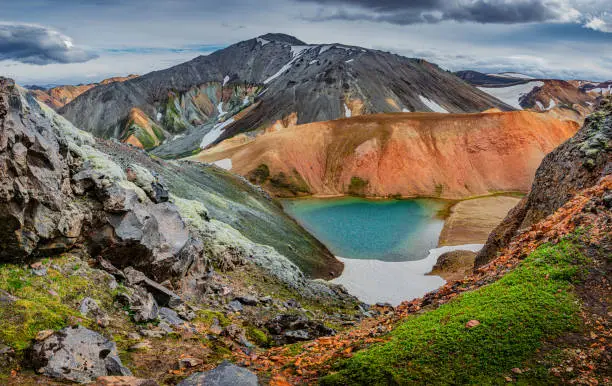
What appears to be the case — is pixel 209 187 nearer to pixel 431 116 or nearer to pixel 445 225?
pixel 445 225

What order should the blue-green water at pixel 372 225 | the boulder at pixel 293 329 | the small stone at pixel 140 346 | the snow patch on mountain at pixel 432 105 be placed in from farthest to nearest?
the snow patch on mountain at pixel 432 105 < the blue-green water at pixel 372 225 < the boulder at pixel 293 329 < the small stone at pixel 140 346

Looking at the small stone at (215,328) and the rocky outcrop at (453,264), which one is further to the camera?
the rocky outcrop at (453,264)

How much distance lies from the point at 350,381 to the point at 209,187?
40199mm

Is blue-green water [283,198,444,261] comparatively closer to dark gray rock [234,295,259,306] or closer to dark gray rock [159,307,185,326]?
dark gray rock [234,295,259,306]

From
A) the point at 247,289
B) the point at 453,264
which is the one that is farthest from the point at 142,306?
the point at 453,264

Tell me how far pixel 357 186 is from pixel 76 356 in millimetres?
72913

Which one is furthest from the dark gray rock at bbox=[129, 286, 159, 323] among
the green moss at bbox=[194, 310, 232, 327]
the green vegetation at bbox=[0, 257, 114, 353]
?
the green moss at bbox=[194, 310, 232, 327]

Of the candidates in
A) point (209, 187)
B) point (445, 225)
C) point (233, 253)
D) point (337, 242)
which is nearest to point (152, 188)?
point (233, 253)

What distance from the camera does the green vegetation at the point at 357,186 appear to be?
261 ft

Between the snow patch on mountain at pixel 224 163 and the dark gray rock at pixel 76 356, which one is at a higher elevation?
the dark gray rock at pixel 76 356

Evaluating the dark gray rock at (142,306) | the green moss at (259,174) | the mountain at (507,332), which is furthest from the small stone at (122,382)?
the green moss at (259,174)

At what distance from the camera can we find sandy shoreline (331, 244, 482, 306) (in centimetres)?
3444

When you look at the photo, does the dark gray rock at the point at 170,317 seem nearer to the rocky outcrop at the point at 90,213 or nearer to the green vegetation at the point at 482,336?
the rocky outcrop at the point at 90,213

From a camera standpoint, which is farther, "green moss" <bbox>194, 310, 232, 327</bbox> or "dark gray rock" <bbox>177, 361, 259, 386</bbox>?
"green moss" <bbox>194, 310, 232, 327</bbox>
